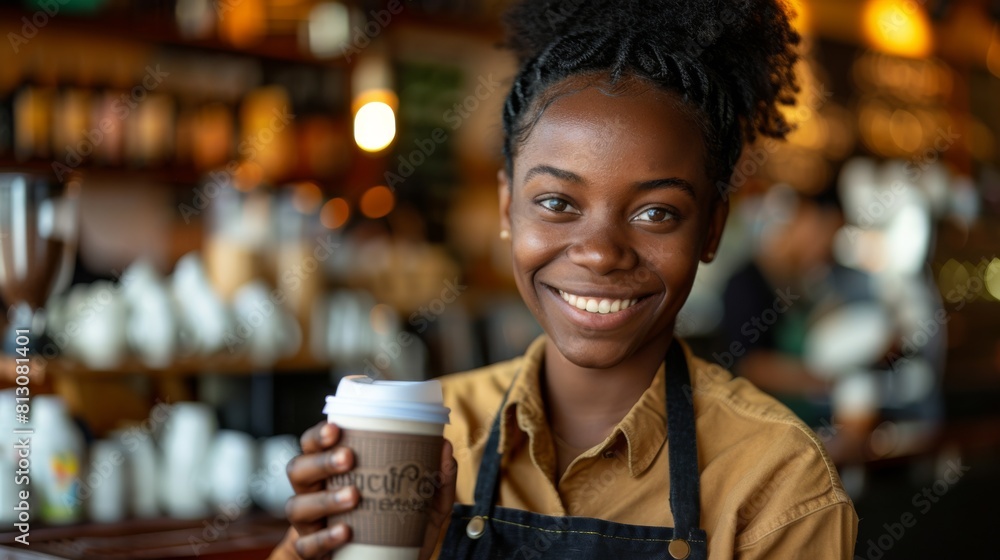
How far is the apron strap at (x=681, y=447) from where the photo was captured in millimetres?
1317

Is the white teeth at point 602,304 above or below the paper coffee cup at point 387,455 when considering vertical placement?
above

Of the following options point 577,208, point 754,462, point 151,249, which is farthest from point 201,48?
point 754,462

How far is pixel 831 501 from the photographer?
128 centimetres

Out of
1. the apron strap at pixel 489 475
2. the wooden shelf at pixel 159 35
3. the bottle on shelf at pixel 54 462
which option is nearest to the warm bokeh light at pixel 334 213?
the wooden shelf at pixel 159 35

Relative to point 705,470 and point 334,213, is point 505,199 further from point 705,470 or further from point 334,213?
point 334,213

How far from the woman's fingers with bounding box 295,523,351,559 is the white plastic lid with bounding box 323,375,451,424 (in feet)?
0.40

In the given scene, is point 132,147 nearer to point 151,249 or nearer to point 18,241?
point 151,249

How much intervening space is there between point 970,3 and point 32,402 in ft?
19.2

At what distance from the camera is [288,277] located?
350cm

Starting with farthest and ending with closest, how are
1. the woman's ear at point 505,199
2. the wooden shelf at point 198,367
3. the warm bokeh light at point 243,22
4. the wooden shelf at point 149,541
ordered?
the warm bokeh light at point 243,22
the wooden shelf at point 198,367
the wooden shelf at point 149,541
the woman's ear at point 505,199

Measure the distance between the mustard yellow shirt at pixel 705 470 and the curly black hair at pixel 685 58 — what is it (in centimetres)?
34

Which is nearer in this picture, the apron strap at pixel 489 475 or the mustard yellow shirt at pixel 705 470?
the mustard yellow shirt at pixel 705 470

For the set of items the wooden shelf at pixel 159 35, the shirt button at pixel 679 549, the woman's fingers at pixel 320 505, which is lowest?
the shirt button at pixel 679 549

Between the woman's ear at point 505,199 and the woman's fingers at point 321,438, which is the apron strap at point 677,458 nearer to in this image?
the woman's ear at point 505,199
